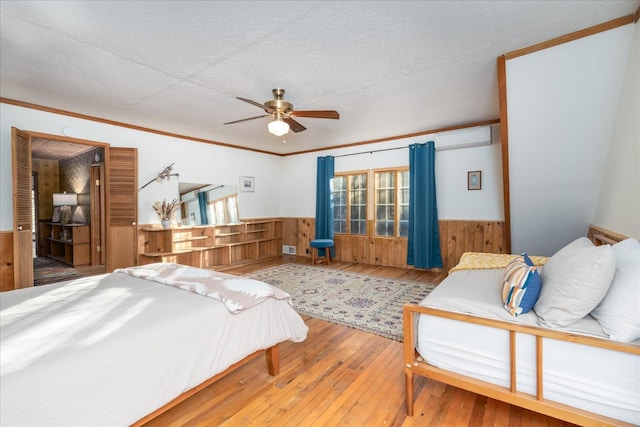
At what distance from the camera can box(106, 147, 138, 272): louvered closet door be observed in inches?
167

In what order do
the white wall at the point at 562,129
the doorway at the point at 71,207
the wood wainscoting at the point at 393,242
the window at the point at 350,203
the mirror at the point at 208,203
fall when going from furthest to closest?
the window at the point at 350,203 → the doorway at the point at 71,207 → the mirror at the point at 208,203 → the wood wainscoting at the point at 393,242 → the white wall at the point at 562,129

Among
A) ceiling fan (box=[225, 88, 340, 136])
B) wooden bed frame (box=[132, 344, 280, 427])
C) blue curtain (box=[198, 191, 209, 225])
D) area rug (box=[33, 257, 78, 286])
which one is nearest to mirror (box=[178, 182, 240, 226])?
blue curtain (box=[198, 191, 209, 225])

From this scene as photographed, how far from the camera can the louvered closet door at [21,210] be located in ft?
10.4

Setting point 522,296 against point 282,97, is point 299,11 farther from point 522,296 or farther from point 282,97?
point 522,296

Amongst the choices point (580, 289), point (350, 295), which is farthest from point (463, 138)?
point (580, 289)

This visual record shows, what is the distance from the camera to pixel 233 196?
598cm

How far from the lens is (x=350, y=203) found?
19.8 ft

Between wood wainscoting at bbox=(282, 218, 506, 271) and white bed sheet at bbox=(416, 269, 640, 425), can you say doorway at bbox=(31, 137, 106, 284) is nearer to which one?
wood wainscoting at bbox=(282, 218, 506, 271)

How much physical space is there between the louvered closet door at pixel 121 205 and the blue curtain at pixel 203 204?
113 centimetres

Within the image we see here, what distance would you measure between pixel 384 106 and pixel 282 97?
4.38ft

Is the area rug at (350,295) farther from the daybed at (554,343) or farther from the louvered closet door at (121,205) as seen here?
the louvered closet door at (121,205)

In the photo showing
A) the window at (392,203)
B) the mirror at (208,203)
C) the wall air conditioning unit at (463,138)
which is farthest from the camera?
the window at (392,203)

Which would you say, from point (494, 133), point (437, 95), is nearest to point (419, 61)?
point (437, 95)

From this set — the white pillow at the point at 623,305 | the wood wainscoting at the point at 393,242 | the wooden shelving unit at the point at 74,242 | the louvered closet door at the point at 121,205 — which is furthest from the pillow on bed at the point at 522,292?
the wooden shelving unit at the point at 74,242
